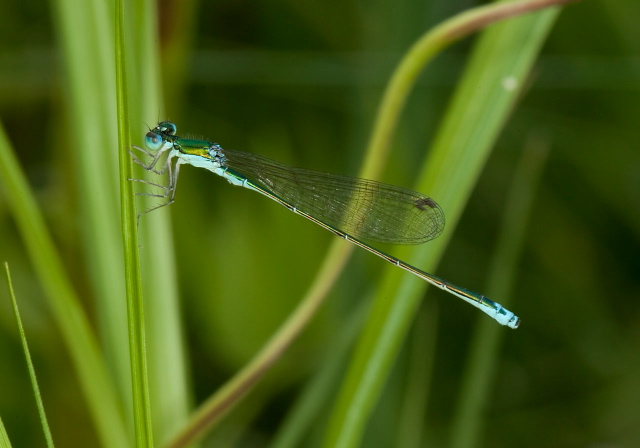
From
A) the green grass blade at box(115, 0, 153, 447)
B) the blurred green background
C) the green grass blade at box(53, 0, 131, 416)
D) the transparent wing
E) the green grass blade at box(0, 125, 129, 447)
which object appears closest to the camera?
the green grass blade at box(115, 0, 153, 447)

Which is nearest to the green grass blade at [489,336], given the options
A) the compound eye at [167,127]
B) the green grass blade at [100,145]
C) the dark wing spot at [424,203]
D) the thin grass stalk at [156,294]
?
the dark wing spot at [424,203]

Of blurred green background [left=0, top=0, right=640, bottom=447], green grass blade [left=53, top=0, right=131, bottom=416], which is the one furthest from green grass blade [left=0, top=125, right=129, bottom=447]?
blurred green background [left=0, top=0, right=640, bottom=447]

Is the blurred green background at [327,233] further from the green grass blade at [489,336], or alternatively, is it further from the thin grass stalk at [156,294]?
the thin grass stalk at [156,294]

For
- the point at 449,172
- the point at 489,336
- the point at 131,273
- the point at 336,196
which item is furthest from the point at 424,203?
the point at 131,273

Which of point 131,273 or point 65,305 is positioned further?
point 65,305

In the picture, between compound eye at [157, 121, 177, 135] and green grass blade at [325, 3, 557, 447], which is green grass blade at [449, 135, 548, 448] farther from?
compound eye at [157, 121, 177, 135]

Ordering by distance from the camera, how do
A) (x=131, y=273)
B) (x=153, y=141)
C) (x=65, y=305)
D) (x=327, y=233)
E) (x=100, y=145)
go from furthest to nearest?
1. (x=327, y=233)
2. (x=153, y=141)
3. (x=100, y=145)
4. (x=65, y=305)
5. (x=131, y=273)

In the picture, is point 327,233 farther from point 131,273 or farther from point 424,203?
point 131,273
